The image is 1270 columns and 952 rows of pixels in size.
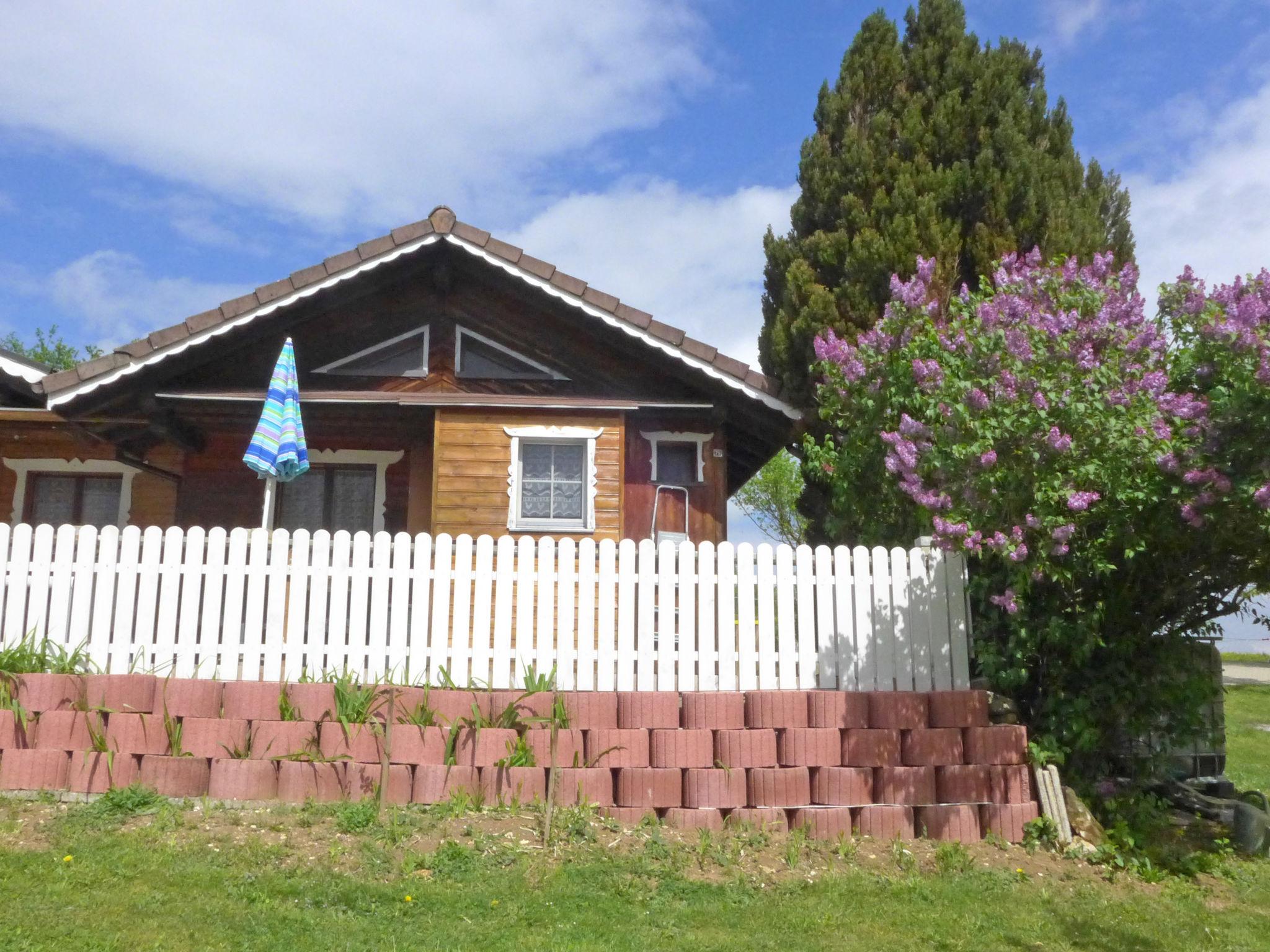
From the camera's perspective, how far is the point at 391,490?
39.7 ft

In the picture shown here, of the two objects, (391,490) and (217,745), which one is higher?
(391,490)

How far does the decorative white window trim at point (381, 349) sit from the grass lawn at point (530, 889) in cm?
599

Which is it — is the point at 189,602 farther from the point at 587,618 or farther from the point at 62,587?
the point at 587,618

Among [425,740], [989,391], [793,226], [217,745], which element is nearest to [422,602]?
[425,740]

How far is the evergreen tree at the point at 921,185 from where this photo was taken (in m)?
13.1

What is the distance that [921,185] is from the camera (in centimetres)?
1345

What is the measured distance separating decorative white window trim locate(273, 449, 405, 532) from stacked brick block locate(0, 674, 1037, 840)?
5220mm

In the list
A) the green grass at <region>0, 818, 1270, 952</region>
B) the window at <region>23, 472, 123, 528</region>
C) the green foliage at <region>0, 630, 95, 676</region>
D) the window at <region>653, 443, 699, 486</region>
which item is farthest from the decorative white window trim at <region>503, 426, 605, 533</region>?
the window at <region>23, 472, 123, 528</region>

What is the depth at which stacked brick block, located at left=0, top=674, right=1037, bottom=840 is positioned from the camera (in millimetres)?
6703

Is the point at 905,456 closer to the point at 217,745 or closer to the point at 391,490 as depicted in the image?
the point at 217,745

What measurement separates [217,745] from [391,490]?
5539 millimetres

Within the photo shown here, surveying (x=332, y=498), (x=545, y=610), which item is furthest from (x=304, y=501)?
(x=545, y=610)

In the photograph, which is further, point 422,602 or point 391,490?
point 391,490

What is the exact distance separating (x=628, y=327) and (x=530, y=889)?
6.14 m
